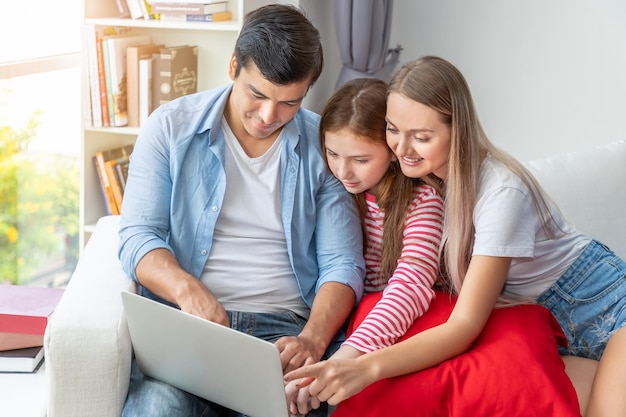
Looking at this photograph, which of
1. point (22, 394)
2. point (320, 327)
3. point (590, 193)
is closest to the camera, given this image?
point (320, 327)

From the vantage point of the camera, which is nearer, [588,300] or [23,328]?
[588,300]

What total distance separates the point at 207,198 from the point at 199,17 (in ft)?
3.44

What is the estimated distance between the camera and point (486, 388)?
1451mm

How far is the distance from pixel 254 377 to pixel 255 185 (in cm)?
53

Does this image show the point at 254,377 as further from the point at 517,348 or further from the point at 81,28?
the point at 81,28

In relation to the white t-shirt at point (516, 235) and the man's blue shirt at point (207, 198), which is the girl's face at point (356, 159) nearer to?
the man's blue shirt at point (207, 198)

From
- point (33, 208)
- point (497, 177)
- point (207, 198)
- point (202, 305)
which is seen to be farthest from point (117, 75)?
point (497, 177)

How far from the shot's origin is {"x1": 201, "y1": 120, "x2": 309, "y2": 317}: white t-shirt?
5.83ft

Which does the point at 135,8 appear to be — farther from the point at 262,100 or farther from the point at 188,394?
the point at 188,394

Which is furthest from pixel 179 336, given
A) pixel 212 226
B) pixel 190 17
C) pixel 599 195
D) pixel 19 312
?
pixel 190 17

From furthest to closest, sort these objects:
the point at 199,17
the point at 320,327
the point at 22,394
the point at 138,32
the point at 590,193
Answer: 1. the point at 138,32
2. the point at 199,17
3. the point at 590,193
4. the point at 22,394
5. the point at 320,327

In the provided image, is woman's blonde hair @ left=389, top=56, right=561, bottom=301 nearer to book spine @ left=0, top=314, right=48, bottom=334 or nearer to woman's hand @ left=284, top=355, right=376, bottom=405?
woman's hand @ left=284, top=355, right=376, bottom=405

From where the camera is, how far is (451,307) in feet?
5.43

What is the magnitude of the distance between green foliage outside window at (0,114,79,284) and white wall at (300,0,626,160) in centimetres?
97
